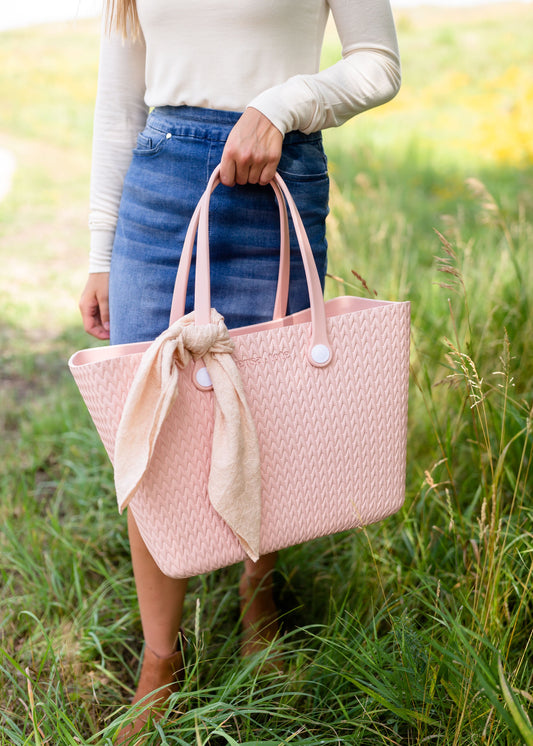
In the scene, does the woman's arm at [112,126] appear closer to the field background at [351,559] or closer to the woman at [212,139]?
the woman at [212,139]

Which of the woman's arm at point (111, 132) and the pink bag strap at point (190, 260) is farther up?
the woman's arm at point (111, 132)

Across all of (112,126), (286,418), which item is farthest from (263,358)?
(112,126)

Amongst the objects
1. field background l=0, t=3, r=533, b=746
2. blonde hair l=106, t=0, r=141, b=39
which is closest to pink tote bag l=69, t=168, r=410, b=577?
field background l=0, t=3, r=533, b=746

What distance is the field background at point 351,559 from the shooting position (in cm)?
120

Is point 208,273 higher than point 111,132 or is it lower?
lower

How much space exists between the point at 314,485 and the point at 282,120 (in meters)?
0.62

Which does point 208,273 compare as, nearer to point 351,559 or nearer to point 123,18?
point 123,18

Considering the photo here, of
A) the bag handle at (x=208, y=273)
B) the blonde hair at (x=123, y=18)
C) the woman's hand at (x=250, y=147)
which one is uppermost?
the blonde hair at (x=123, y=18)

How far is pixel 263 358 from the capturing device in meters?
1.15

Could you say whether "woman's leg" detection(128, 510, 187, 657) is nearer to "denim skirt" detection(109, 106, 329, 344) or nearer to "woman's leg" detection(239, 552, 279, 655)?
"woman's leg" detection(239, 552, 279, 655)

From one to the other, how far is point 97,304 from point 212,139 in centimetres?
47

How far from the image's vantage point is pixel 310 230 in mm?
1314

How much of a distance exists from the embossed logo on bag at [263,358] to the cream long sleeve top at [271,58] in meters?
0.37

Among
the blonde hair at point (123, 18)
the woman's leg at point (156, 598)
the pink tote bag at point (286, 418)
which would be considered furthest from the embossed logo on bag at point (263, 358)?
the blonde hair at point (123, 18)
